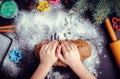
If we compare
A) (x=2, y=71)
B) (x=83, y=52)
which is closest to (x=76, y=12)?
(x=83, y=52)

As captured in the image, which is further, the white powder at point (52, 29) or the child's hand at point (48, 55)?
the white powder at point (52, 29)

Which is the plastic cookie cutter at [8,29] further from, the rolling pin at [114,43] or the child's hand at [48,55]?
the rolling pin at [114,43]

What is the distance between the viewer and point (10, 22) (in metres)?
1.28

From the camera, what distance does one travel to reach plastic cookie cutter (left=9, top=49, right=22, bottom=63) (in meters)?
1.24

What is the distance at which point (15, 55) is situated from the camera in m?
1.25

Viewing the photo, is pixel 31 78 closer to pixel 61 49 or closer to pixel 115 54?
pixel 61 49

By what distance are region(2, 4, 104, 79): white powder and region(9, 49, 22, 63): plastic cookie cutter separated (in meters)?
0.02

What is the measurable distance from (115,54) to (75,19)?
25cm

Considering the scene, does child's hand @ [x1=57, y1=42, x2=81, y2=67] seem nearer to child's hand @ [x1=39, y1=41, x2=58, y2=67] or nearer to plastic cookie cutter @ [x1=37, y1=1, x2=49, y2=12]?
child's hand @ [x1=39, y1=41, x2=58, y2=67]

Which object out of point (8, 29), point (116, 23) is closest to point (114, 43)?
point (116, 23)

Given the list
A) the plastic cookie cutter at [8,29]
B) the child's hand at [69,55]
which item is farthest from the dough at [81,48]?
the plastic cookie cutter at [8,29]

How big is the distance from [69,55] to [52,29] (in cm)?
18

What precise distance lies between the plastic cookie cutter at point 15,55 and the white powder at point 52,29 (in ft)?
0.07

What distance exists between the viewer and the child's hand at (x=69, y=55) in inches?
45.7
